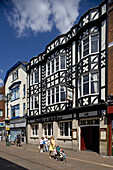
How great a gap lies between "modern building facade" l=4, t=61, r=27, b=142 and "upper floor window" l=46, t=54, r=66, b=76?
6471 millimetres

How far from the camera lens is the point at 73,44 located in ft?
61.8

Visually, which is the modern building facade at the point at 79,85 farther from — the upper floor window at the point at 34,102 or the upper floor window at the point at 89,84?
the upper floor window at the point at 34,102

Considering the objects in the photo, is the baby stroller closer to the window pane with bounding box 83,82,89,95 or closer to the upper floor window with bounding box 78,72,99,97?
the upper floor window with bounding box 78,72,99,97

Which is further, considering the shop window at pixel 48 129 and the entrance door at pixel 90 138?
the shop window at pixel 48 129

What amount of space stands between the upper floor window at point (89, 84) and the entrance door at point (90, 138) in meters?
3.47

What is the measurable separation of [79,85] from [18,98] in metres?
14.6

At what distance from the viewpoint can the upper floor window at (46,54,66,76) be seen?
20203 millimetres

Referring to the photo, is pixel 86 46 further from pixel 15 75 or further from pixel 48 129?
pixel 15 75

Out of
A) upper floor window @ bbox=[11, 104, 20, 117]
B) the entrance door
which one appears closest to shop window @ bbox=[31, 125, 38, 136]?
upper floor window @ bbox=[11, 104, 20, 117]

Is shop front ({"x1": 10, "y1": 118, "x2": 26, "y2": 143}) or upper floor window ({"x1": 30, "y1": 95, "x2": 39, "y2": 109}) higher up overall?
upper floor window ({"x1": 30, "y1": 95, "x2": 39, "y2": 109})

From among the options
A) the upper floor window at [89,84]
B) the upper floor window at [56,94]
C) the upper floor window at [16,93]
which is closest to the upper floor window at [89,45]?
the upper floor window at [89,84]

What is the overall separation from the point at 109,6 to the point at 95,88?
20.6ft

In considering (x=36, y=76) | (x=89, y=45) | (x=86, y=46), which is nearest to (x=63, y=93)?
(x=86, y=46)

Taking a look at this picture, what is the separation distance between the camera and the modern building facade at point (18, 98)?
1100 inches
